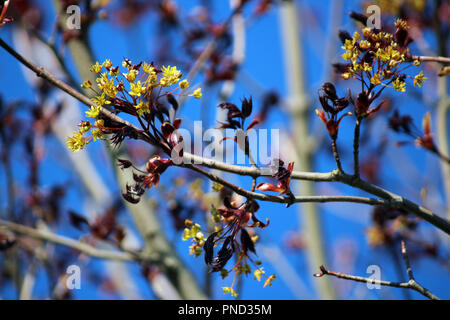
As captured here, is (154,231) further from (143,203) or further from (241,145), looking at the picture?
(241,145)

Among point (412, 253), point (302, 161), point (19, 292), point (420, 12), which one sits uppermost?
point (420, 12)

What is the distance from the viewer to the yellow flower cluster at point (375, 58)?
1.51 meters

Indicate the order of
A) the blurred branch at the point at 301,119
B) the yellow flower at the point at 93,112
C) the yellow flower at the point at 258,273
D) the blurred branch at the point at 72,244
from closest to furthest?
the yellow flower at the point at 93,112 → the yellow flower at the point at 258,273 → the blurred branch at the point at 72,244 → the blurred branch at the point at 301,119

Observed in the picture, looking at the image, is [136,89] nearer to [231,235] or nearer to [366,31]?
[231,235]

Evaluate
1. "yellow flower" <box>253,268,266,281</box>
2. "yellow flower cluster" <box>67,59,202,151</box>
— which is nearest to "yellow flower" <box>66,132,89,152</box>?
"yellow flower cluster" <box>67,59,202,151</box>

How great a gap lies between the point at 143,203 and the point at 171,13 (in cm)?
192

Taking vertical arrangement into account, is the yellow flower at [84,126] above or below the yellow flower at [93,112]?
below

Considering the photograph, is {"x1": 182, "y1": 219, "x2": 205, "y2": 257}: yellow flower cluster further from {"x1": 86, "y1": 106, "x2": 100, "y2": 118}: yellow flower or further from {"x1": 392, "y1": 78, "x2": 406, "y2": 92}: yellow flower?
{"x1": 392, "y1": 78, "x2": 406, "y2": 92}: yellow flower

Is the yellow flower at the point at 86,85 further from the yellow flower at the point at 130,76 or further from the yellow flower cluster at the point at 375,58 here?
the yellow flower cluster at the point at 375,58

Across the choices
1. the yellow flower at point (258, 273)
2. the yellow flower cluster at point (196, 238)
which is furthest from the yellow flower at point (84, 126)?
the yellow flower at point (258, 273)

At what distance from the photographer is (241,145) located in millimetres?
1654

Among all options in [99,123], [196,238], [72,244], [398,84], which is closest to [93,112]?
[99,123]

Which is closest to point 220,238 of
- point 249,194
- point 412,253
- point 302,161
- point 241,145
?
point 249,194

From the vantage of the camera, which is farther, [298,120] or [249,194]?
[298,120]
